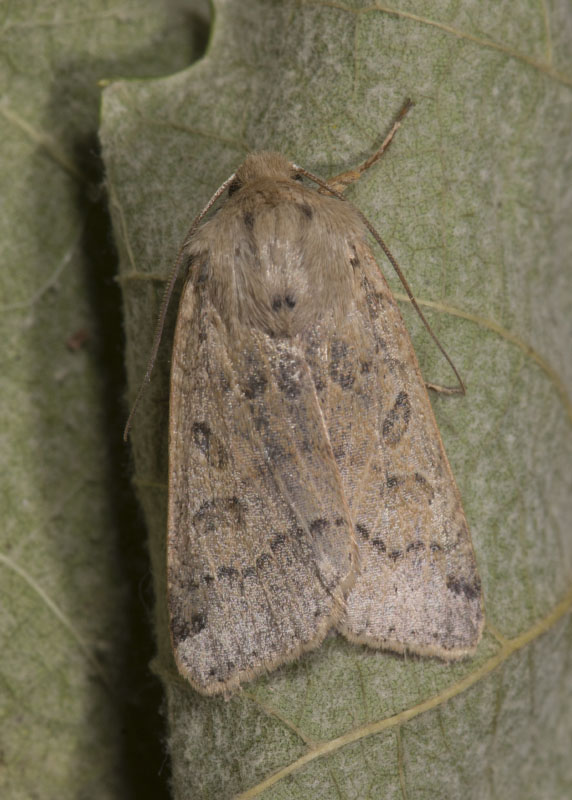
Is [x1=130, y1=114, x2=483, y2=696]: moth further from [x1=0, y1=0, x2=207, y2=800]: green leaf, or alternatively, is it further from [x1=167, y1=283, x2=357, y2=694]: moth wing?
[x1=0, y1=0, x2=207, y2=800]: green leaf

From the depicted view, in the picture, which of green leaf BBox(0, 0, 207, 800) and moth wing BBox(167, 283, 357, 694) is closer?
moth wing BBox(167, 283, 357, 694)

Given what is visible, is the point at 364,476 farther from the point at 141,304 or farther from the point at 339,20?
A: the point at 339,20

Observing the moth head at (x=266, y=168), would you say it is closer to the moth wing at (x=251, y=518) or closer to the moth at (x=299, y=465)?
the moth at (x=299, y=465)

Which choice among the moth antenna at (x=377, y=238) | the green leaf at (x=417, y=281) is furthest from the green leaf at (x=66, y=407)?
the moth antenna at (x=377, y=238)

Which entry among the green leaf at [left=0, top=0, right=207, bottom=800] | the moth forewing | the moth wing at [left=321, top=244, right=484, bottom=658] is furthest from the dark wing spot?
the green leaf at [left=0, top=0, right=207, bottom=800]

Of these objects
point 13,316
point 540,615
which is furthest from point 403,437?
point 13,316
